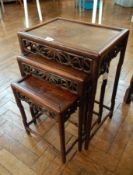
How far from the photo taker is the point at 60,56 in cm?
87

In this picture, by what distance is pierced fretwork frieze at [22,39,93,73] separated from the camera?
2.66ft

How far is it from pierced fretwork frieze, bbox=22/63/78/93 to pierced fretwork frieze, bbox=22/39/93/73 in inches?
3.1

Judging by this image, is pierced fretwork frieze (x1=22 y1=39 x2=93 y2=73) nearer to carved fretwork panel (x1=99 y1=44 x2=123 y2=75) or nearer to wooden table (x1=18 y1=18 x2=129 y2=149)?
wooden table (x1=18 y1=18 x2=129 y2=149)

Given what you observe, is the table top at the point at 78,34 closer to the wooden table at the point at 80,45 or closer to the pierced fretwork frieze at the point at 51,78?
the wooden table at the point at 80,45

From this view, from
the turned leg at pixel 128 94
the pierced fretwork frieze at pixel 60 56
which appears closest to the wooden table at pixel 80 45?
the pierced fretwork frieze at pixel 60 56

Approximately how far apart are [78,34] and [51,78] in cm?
28

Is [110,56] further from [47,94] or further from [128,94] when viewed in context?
[128,94]

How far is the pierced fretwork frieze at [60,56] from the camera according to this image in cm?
81

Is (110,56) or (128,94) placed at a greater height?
(110,56)

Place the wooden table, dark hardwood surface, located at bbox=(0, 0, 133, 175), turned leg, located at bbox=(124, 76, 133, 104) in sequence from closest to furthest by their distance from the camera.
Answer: the wooden table
dark hardwood surface, located at bbox=(0, 0, 133, 175)
turned leg, located at bbox=(124, 76, 133, 104)

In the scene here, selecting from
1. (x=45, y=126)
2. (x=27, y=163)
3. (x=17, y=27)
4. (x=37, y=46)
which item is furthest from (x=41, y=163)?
(x=17, y=27)

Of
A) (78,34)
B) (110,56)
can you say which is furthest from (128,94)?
(78,34)

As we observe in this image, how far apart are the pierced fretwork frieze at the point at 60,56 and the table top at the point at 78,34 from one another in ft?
0.13

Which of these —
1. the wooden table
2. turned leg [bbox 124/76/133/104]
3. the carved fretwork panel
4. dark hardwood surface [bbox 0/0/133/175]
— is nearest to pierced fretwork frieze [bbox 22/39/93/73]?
the wooden table
